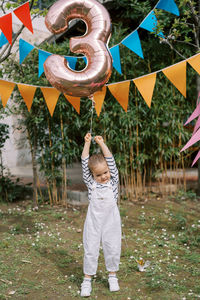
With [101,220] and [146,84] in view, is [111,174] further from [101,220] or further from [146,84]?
[146,84]

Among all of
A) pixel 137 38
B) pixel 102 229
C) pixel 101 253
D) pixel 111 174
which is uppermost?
pixel 137 38

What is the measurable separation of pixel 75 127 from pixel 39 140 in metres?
0.66

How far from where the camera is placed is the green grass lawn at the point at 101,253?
2.60 meters

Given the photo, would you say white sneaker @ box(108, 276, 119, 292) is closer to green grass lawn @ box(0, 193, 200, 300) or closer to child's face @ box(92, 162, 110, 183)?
green grass lawn @ box(0, 193, 200, 300)

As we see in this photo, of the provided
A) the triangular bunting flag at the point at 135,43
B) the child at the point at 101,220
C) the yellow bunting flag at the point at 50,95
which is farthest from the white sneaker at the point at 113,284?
the triangular bunting flag at the point at 135,43

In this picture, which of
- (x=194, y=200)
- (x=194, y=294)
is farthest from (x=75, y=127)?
(x=194, y=294)

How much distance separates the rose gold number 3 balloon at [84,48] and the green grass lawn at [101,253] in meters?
1.69

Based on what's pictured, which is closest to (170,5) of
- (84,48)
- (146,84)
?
(146,84)

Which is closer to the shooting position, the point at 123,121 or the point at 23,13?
the point at 23,13

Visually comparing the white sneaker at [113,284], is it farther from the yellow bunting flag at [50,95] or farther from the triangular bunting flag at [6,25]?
the triangular bunting flag at [6,25]

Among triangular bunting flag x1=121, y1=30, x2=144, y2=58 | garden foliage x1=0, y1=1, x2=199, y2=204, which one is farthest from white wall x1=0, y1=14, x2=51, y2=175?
triangular bunting flag x1=121, y1=30, x2=144, y2=58

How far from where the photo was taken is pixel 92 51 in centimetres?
252

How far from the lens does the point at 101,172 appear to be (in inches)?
97.3

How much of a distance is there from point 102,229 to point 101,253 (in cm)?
99
